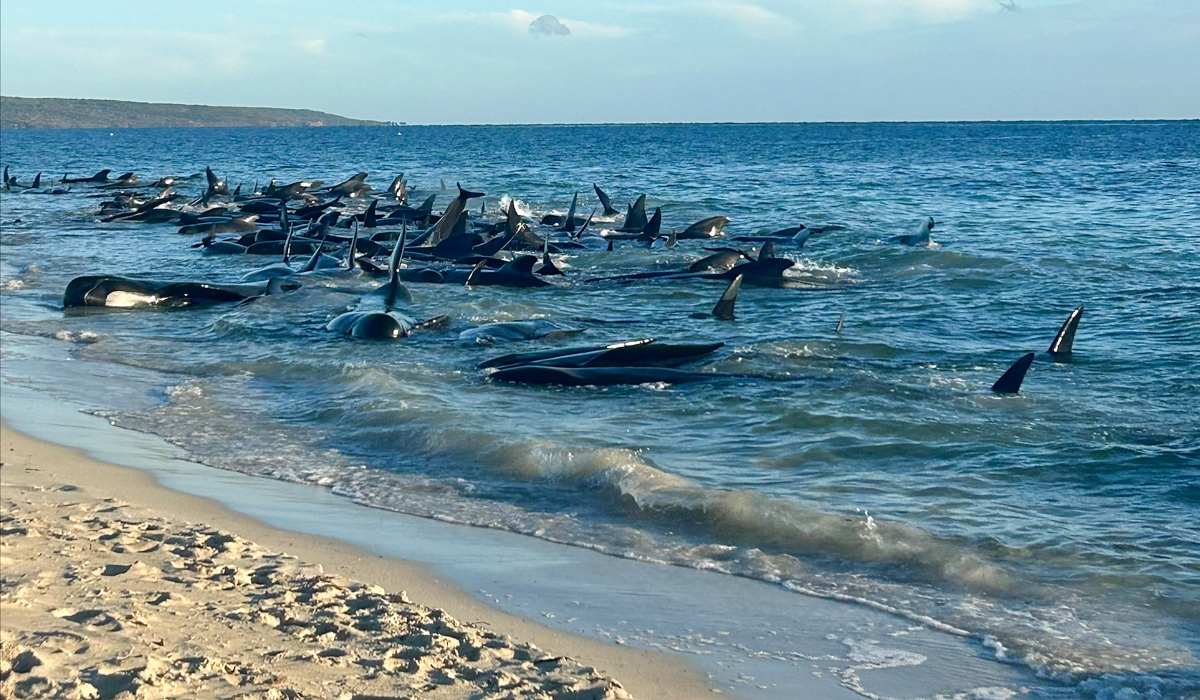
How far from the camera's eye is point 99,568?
497 cm

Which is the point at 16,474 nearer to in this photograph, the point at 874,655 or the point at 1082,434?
the point at 874,655

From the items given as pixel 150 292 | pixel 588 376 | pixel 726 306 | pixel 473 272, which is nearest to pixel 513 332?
pixel 588 376

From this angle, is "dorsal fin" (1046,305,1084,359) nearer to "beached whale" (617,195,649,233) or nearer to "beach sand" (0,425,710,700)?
"beach sand" (0,425,710,700)

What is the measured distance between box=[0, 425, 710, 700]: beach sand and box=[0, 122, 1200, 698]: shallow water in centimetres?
125

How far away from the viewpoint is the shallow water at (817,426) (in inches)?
224

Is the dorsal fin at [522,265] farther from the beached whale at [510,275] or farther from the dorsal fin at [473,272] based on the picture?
the dorsal fin at [473,272]

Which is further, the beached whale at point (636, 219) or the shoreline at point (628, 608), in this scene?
the beached whale at point (636, 219)

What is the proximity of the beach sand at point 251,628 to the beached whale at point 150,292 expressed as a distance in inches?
348

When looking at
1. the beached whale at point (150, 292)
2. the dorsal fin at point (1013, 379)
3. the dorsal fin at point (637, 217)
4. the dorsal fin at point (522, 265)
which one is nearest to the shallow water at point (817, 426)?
the dorsal fin at point (1013, 379)

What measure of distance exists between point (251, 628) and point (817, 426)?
16.4 ft

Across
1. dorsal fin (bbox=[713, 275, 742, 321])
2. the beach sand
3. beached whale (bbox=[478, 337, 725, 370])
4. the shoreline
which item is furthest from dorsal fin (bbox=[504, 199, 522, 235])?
the beach sand

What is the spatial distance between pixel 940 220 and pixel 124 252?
655 inches

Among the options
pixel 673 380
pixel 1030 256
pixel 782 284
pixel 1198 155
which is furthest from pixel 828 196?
pixel 1198 155

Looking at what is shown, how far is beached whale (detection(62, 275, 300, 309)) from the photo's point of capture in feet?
46.6
